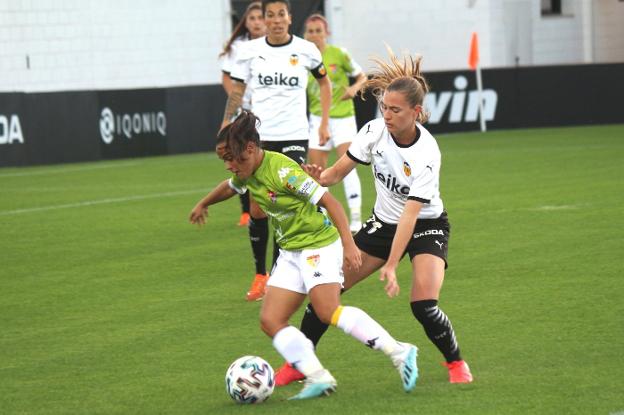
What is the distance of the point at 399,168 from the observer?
708 cm

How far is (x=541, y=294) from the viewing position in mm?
9414

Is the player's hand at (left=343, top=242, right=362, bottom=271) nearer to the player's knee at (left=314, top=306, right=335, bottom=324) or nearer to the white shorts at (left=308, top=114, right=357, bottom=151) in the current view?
the player's knee at (left=314, top=306, right=335, bottom=324)

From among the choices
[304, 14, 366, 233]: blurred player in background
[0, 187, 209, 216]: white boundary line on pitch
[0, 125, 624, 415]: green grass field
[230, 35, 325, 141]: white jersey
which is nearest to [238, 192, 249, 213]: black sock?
[0, 125, 624, 415]: green grass field

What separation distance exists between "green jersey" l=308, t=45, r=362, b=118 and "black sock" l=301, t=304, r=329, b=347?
770 cm

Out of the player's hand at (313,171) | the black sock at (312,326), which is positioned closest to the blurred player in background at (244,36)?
the player's hand at (313,171)

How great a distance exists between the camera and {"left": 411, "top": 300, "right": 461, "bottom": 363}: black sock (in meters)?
6.84

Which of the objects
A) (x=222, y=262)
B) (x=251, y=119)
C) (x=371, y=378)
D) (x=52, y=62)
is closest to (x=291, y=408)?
(x=371, y=378)

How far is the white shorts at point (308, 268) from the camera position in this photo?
6801 millimetres

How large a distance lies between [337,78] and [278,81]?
4144 mm

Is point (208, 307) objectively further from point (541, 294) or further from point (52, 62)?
point (52, 62)

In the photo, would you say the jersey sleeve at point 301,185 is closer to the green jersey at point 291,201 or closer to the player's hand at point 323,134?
the green jersey at point 291,201

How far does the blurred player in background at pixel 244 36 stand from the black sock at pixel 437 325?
21.0 ft

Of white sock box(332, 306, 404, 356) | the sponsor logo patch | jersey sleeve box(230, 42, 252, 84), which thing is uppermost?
jersey sleeve box(230, 42, 252, 84)

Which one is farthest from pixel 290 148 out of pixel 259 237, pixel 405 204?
pixel 405 204
